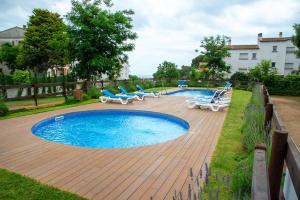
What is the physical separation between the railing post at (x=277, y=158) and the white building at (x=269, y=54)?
35.7 m

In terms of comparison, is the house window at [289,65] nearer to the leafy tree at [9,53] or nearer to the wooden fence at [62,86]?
Answer: the wooden fence at [62,86]

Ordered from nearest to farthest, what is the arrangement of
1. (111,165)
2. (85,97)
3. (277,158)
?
(277,158) → (111,165) → (85,97)

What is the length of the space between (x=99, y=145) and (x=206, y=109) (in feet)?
19.6

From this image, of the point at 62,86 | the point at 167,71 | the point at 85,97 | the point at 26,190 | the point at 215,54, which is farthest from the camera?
the point at 167,71

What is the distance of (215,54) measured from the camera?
25.9 metres

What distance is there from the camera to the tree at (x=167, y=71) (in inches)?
1102

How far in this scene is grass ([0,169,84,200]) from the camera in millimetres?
2998

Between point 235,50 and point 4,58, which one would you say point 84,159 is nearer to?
point 235,50

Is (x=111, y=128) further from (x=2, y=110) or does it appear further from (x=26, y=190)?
(x=26, y=190)

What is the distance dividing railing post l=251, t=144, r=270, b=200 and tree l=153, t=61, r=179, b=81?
1033 inches

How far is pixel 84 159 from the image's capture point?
4.45m

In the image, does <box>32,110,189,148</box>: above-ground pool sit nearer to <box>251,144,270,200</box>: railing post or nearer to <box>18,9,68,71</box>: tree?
<box>251,144,270,200</box>: railing post

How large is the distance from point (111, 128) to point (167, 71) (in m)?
20.3

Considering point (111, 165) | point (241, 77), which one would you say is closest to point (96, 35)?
point (111, 165)
